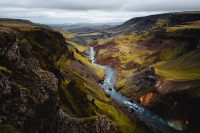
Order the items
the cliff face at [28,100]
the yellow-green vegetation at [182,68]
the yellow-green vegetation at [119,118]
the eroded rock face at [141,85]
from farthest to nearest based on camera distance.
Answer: the eroded rock face at [141,85] < the yellow-green vegetation at [182,68] < the yellow-green vegetation at [119,118] < the cliff face at [28,100]

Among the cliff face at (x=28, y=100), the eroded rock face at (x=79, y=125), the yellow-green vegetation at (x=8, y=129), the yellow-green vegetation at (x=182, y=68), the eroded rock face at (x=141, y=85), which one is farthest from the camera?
the eroded rock face at (x=141, y=85)

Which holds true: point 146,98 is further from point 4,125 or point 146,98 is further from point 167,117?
point 4,125

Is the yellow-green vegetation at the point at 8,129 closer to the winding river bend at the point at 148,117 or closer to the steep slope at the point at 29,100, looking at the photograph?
the steep slope at the point at 29,100

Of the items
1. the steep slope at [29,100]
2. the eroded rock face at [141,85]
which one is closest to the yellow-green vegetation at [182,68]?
the eroded rock face at [141,85]

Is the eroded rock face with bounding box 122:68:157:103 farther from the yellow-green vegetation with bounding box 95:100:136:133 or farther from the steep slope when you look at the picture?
the steep slope

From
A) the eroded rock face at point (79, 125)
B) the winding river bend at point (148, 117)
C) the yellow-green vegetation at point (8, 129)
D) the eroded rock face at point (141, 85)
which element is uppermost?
the yellow-green vegetation at point (8, 129)

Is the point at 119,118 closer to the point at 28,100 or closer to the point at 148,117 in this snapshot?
the point at 148,117

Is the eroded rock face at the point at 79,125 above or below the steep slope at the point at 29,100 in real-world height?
below

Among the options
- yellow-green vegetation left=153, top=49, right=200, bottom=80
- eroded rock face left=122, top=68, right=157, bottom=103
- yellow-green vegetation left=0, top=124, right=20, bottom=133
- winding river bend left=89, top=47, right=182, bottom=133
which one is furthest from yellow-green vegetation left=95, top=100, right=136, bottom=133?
yellow-green vegetation left=0, top=124, right=20, bottom=133
